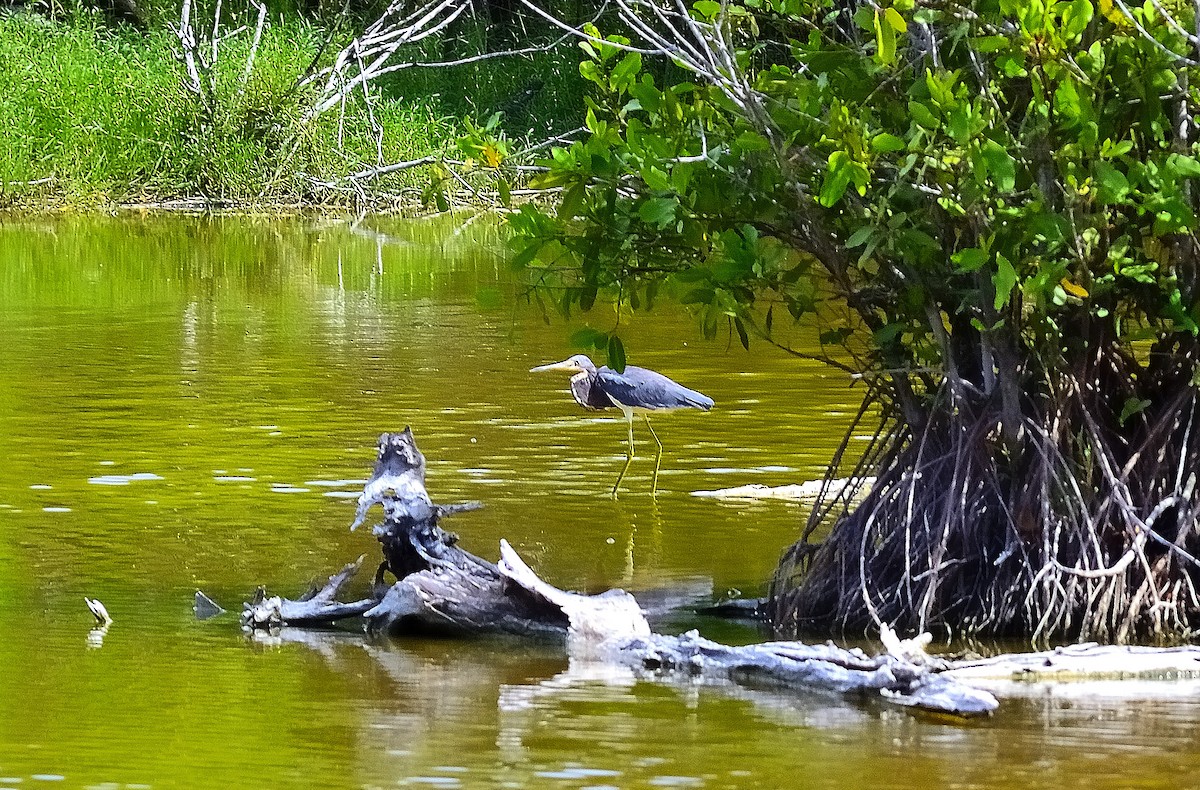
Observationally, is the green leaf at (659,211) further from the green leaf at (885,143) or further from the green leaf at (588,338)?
the green leaf at (885,143)

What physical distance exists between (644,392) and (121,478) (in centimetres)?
223

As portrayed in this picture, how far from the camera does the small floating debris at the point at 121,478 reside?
9.43 m

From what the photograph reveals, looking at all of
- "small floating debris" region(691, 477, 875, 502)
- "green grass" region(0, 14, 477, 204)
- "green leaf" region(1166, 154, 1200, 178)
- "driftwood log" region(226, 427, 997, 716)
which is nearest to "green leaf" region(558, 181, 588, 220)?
"driftwood log" region(226, 427, 997, 716)

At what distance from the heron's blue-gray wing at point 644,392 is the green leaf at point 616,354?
9.51 feet

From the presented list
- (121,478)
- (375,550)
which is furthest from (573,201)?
(121,478)

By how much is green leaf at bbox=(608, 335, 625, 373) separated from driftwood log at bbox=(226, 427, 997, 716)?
2.05 ft

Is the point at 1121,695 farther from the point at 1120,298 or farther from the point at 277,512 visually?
the point at 277,512

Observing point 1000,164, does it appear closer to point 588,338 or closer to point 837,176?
point 837,176

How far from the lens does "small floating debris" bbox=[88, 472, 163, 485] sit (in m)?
9.43

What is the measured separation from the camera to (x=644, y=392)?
9.69 meters

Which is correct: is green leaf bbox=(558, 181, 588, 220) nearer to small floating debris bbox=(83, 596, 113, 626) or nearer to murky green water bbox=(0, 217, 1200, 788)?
murky green water bbox=(0, 217, 1200, 788)

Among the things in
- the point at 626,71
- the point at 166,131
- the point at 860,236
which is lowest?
the point at 860,236

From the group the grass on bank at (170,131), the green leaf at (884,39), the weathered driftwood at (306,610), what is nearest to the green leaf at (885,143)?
the green leaf at (884,39)

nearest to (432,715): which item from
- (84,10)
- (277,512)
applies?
(277,512)
